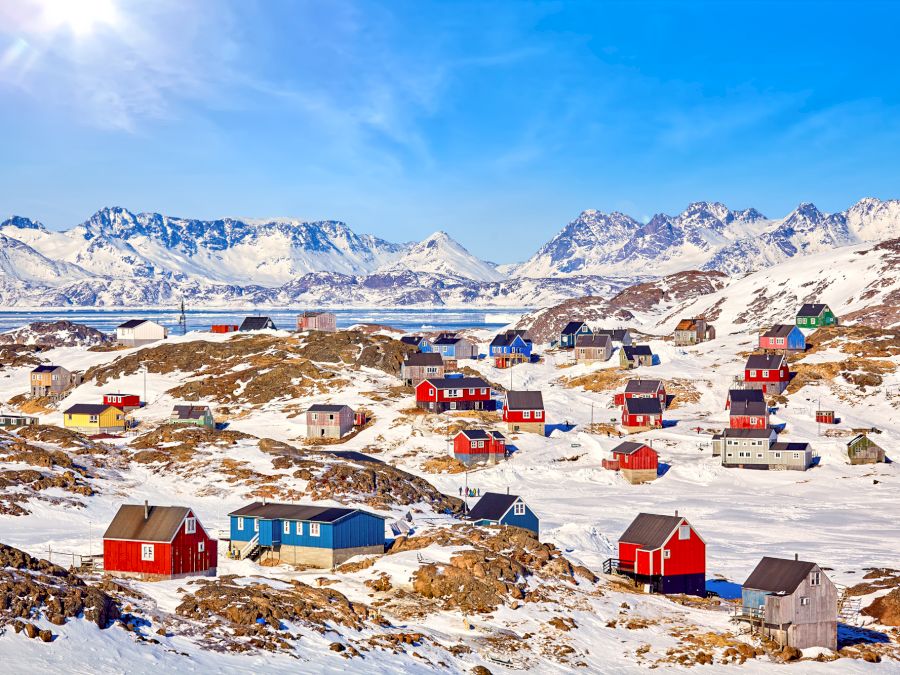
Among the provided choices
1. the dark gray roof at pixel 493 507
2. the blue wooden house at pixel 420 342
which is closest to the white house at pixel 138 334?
the blue wooden house at pixel 420 342

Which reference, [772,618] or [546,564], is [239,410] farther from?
[772,618]

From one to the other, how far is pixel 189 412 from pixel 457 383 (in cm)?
3011

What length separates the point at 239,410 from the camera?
130875 millimetres

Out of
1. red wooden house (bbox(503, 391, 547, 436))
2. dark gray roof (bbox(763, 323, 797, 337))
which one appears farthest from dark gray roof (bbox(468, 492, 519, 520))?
dark gray roof (bbox(763, 323, 797, 337))

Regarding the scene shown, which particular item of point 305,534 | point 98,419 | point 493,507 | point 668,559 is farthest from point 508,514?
point 98,419

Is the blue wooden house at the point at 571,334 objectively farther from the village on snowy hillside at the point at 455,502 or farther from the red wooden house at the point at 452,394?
the red wooden house at the point at 452,394

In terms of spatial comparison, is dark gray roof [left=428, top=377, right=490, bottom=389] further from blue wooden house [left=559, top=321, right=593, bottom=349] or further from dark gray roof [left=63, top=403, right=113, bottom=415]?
blue wooden house [left=559, top=321, right=593, bottom=349]

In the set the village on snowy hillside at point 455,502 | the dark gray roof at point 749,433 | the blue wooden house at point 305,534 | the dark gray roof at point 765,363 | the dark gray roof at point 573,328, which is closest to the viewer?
the village on snowy hillside at point 455,502

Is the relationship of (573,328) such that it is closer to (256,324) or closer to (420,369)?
(420,369)

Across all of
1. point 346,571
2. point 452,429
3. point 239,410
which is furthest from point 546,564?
point 239,410

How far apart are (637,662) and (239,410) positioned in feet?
293

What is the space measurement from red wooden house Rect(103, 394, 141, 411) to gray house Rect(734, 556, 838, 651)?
93705 millimetres

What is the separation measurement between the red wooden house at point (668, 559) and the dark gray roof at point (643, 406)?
2273 inches

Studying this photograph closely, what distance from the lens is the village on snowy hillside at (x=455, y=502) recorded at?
158 feet
